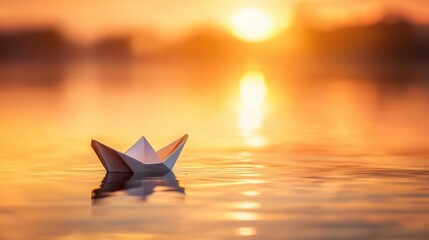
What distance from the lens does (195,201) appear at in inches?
511

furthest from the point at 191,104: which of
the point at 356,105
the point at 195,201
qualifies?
the point at 195,201

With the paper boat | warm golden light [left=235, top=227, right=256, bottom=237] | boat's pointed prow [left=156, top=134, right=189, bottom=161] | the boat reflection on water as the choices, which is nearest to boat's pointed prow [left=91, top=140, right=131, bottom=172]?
the paper boat

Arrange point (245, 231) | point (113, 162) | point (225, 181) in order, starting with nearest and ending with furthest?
point (245, 231) < point (225, 181) < point (113, 162)

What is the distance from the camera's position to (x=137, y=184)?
14.7 metres

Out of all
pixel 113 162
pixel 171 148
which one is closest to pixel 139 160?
pixel 113 162

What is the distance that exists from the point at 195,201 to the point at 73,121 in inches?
646

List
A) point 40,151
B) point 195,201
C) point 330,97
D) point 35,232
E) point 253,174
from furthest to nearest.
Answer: point 330,97
point 40,151
point 253,174
point 195,201
point 35,232

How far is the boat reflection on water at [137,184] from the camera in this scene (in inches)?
544

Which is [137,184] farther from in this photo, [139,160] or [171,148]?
[171,148]

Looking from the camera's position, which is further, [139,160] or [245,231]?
[139,160]

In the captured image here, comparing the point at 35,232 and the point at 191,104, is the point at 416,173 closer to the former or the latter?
the point at 35,232

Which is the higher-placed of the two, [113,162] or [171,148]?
[171,148]

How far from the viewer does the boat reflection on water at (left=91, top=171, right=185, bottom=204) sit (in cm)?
1381

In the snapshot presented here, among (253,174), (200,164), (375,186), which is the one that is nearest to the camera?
(375,186)
